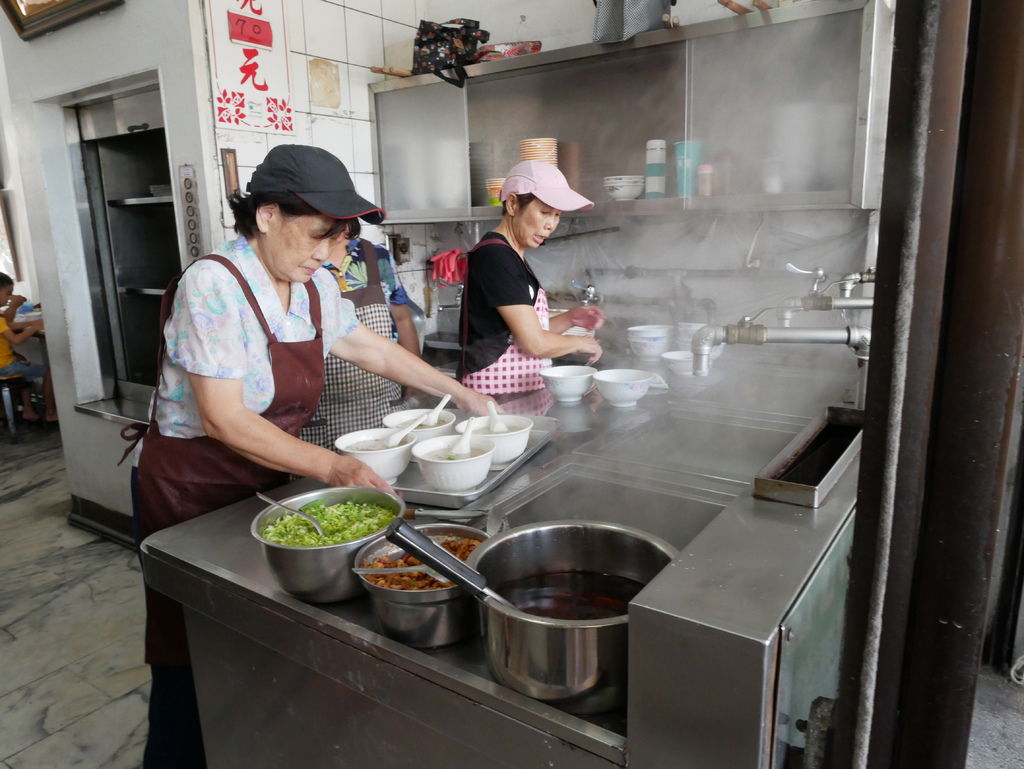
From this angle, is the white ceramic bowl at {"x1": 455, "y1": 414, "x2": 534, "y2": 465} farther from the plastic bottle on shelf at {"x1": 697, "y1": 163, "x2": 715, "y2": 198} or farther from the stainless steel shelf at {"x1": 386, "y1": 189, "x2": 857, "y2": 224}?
the plastic bottle on shelf at {"x1": 697, "y1": 163, "x2": 715, "y2": 198}

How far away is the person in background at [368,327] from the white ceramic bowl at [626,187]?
4.05 ft

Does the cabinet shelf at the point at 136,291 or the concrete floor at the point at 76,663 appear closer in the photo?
the concrete floor at the point at 76,663

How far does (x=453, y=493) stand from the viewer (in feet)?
4.87

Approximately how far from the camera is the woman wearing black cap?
157 centimetres

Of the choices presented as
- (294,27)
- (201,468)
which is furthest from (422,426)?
(294,27)

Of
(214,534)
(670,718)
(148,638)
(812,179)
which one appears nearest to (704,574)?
(670,718)

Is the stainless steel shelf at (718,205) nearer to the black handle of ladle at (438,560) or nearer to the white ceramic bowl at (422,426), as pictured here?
the white ceramic bowl at (422,426)

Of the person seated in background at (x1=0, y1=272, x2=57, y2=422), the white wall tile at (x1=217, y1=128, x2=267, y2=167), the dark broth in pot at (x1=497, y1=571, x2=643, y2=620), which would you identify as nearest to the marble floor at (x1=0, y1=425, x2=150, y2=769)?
the dark broth in pot at (x1=497, y1=571, x2=643, y2=620)

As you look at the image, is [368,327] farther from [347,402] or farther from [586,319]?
[586,319]

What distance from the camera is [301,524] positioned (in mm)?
1296

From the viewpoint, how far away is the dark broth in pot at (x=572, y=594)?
3.84 feet

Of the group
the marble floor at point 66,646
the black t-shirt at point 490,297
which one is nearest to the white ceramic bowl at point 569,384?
the black t-shirt at point 490,297

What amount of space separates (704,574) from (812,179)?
254 cm

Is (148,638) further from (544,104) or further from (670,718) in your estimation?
(544,104)
